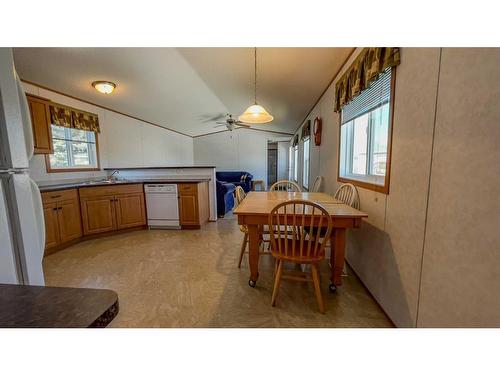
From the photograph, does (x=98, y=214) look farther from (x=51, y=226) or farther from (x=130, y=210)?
(x=51, y=226)

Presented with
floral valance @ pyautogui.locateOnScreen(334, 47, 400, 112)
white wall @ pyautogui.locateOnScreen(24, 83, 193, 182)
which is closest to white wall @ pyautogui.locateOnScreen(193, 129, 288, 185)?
white wall @ pyautogui.locateOnScreen(24, 83, 193, 182)

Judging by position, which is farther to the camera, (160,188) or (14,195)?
(160,188)

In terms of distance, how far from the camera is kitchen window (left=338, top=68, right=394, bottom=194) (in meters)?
1.63

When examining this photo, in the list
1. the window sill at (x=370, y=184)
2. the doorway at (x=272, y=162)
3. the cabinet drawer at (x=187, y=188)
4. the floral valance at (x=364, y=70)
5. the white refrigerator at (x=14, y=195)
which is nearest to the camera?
the white refrigerator at (x=14, y=195)

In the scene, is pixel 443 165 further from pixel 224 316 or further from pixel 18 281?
pixel 18 281

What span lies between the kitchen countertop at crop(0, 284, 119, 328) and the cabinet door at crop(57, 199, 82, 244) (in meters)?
2.87

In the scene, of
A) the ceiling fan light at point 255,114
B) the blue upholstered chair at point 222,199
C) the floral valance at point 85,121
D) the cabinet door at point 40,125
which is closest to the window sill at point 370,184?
the ceiling fan light at point 255,114

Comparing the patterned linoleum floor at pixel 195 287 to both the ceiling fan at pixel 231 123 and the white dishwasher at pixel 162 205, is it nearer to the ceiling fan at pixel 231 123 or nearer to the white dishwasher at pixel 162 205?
the white dishwasher at pixel 162 205

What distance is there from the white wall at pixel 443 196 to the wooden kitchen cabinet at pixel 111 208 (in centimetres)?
359

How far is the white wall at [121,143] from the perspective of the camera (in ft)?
9.88

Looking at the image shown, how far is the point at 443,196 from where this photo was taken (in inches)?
39.9

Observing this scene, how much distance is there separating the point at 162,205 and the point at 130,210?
518mm

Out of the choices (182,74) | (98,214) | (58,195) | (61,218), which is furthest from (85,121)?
(182,74)
